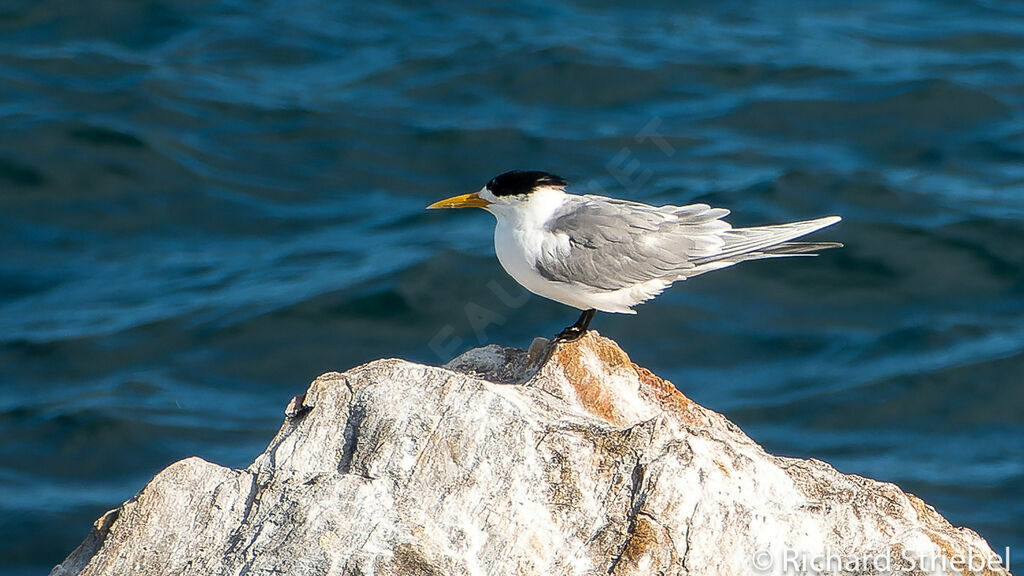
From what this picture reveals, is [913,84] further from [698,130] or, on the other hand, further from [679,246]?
[679,246]

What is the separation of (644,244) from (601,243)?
0.27 metres

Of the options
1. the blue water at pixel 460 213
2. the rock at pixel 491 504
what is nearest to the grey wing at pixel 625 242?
the rock at pixel 491 504

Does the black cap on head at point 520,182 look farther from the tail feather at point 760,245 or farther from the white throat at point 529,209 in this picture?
the tail feather at point 760,245

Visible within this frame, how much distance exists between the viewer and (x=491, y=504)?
14.2ft

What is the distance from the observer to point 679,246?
6523mm

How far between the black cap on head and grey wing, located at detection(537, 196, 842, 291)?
0.66 ft

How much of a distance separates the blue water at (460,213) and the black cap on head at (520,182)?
4326 millimetres

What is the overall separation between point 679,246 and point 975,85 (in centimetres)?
1010

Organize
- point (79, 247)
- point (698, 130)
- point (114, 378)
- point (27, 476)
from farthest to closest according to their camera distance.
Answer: point (698, 130)
point (79, 247)
point (114, 378)
point (27, 476)

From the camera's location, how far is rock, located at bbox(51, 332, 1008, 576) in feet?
13.7

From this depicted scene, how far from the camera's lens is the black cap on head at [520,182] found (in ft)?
21.0

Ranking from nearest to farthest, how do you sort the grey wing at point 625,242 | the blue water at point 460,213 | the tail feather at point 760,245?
1. the grey wing at point 625,242
2. the tail feather at point 760,245
3. the blue water at point 460,213

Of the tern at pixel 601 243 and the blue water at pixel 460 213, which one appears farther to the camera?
the blue water at pixel 460 213

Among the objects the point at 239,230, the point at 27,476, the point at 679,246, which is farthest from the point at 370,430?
the point at 239,230
